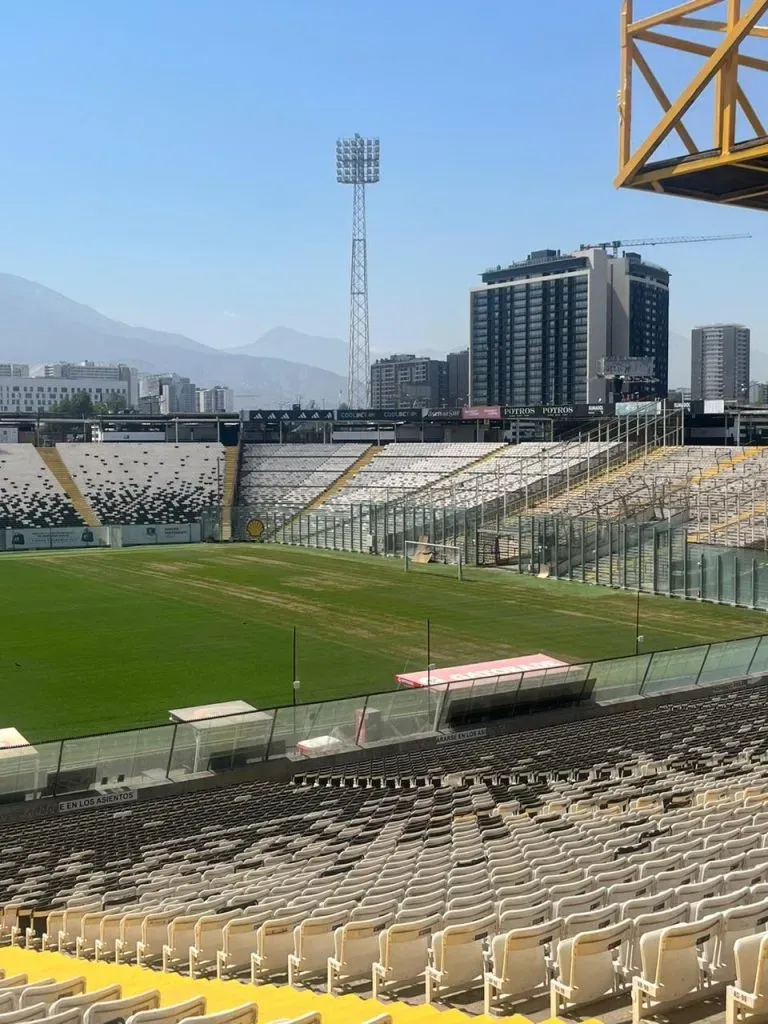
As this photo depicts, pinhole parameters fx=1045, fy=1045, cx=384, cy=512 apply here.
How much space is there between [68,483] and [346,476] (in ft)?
70.2

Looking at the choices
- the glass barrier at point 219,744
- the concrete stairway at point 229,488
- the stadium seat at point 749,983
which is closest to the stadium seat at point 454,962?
the stadium seat at point 749,983

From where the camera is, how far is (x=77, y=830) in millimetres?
17062

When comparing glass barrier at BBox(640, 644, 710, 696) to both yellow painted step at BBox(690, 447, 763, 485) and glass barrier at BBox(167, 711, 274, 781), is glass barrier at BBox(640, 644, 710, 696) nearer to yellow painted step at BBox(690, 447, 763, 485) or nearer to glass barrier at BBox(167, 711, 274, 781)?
glass barrier at BBox(167, 711, 274, 781)

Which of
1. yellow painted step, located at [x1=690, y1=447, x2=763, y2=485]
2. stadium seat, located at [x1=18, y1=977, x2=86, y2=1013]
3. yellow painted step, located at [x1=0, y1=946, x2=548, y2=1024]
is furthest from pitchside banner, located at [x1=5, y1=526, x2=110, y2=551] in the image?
stadium seat, located at [x1=18, y1=977, x2=86, y2=1013]

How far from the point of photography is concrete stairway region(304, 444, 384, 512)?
7844 cm

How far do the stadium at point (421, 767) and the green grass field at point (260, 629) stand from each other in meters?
0.20

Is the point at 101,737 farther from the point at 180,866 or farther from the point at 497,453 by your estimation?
the point at 497,453

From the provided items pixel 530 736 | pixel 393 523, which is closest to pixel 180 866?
pixel 530 736

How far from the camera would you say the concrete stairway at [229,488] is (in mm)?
74125

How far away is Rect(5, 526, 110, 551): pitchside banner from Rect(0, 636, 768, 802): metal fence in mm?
52334

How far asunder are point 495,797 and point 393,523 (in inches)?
1916

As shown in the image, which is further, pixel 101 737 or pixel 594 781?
pixel 101 737

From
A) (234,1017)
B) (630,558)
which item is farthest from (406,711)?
(630,558)

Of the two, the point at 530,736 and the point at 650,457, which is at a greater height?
the point at 650,457
